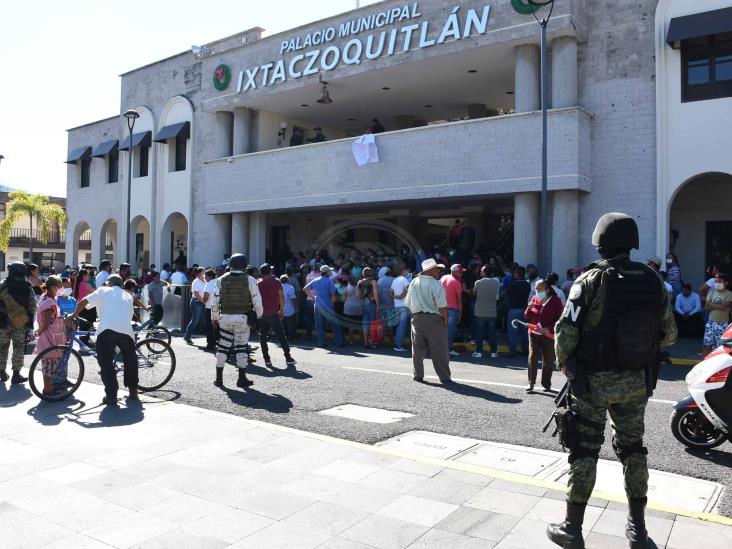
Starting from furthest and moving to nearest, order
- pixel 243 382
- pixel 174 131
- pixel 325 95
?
pixel 174 131, pixel 325 95, pixel 243 382

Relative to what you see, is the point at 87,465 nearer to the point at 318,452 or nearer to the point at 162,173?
the point at 318,452

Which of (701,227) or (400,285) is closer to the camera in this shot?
(400,285)

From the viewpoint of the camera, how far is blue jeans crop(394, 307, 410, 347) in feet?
44.1

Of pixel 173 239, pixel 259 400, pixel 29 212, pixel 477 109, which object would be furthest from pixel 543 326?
pixel 29 212

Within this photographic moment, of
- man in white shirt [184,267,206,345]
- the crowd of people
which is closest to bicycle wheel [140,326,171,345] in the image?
the crowd of people

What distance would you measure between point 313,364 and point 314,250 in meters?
15.3

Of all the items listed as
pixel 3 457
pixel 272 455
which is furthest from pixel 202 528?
pixel 3 457

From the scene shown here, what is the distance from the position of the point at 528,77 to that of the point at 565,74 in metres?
0.94

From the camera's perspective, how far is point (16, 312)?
8.91m

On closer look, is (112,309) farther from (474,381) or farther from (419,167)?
(419,167)

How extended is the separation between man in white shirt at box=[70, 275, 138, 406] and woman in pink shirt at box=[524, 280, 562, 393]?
17.5 ft

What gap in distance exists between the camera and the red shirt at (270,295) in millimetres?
11109

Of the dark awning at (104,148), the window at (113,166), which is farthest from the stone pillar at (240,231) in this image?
the dark awning at (104,148)

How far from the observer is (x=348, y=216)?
85.1 ft
